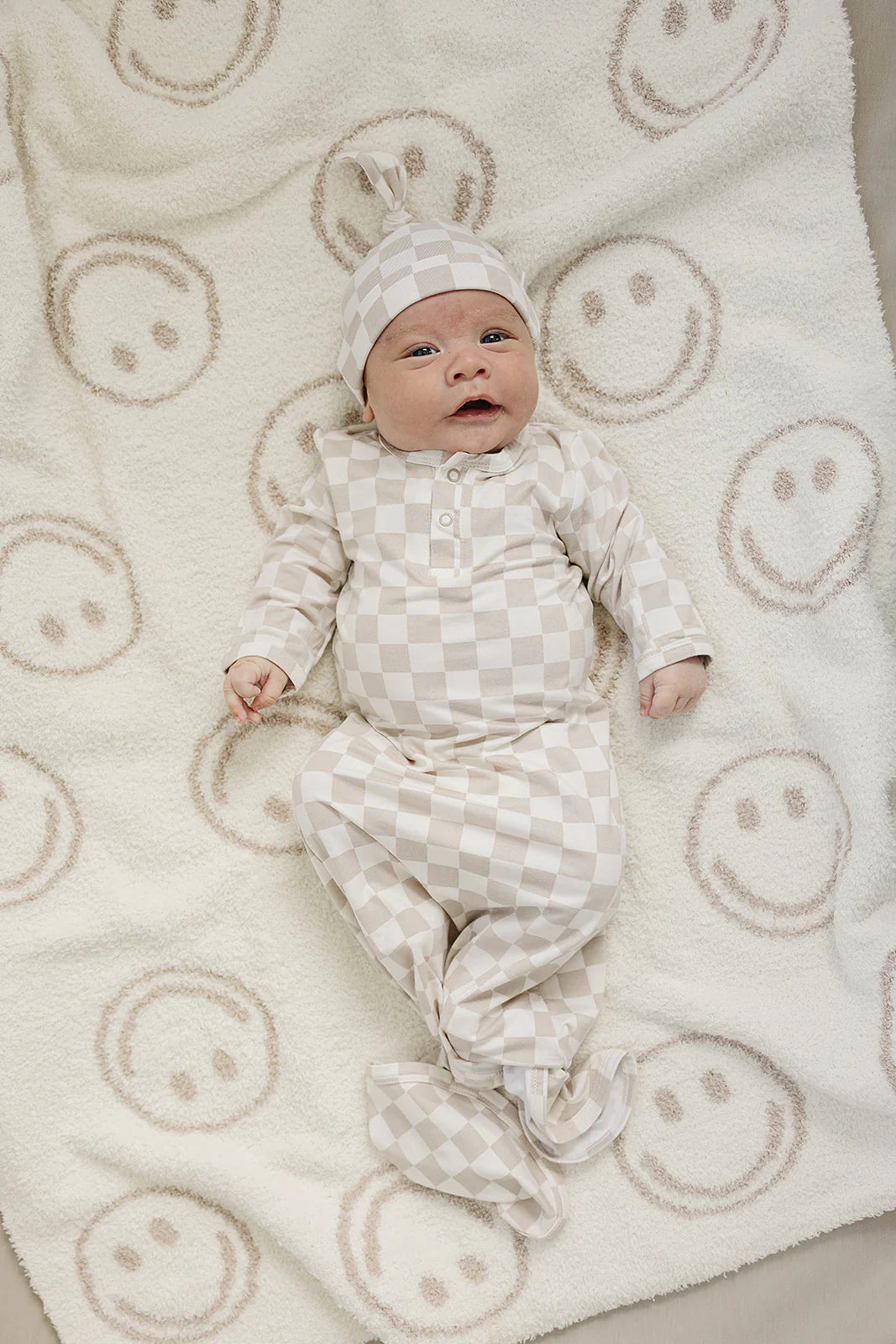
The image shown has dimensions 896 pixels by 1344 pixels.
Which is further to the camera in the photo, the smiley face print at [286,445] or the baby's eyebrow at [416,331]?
the smiley face print at [286,445]

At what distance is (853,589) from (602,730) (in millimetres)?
346

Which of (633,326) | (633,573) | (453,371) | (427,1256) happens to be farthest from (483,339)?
(427,1256)

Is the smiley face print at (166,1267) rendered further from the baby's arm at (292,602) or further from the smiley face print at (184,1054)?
the baby's arm at (292,602)

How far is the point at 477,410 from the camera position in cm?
128

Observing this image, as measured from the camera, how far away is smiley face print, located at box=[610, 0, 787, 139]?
131cm

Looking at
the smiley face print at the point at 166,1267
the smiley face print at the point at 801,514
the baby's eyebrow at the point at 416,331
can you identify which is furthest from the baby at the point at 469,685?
the smiley face print at the point at 166,1267

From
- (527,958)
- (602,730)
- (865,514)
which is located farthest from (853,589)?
(527,958)

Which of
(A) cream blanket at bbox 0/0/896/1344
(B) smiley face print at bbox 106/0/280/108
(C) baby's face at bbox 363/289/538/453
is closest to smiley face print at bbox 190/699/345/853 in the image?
(A) cream blanket at bbox 0/0/896/1344

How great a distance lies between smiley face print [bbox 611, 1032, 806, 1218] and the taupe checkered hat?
2.93 feet

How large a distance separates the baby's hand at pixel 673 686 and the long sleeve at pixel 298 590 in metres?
0.40

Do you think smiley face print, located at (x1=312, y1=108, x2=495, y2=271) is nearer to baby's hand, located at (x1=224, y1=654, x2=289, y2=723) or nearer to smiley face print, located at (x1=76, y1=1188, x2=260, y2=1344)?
baby's hand, located at (x1=224, y1=654, x2=289, y2=723)

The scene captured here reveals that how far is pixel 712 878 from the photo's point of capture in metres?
1.34

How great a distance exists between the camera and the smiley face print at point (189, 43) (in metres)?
1.32

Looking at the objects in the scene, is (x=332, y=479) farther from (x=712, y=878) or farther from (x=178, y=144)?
(x=712, y=878)
